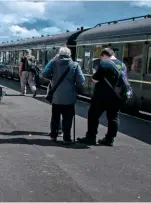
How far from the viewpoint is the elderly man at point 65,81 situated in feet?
28.1

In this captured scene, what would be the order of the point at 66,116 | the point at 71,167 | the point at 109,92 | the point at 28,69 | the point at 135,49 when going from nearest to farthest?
1. the point at 71,167
2. the point at 109,92
3. the point at 66,116
4. the point at 135,49
5. the point at 28,69

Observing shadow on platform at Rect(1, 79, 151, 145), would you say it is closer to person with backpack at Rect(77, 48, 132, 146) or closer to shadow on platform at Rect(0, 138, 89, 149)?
person with backpack at Rect(77, 48, 132, 146)

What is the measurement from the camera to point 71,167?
6879 millimetres

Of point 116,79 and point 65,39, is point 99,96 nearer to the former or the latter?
point 116,79

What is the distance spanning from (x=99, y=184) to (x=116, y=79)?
9.40ft

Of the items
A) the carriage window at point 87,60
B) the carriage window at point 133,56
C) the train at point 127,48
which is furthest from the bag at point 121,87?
the carriage window at point 87,60

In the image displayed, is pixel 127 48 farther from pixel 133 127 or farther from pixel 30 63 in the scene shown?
pixel 30 63

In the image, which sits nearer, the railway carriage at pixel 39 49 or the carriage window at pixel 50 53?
the railway carriage at pixel 39 49

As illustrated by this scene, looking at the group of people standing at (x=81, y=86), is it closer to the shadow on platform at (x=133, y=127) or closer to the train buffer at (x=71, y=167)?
the train buffer at (x=71, y=167)

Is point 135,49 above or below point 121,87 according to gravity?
above

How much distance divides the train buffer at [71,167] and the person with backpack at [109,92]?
1.21ft

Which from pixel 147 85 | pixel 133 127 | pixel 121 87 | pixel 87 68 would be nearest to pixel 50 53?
pixel 87 68

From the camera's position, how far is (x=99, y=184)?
6031 mm

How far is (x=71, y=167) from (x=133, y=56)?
732 cm
